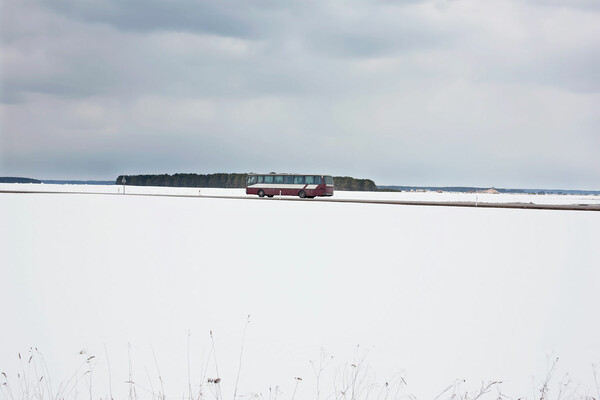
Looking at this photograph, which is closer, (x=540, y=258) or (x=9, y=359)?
(x=9, y=359)

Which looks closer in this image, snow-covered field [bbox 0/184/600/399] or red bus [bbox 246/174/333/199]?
snow-covered field [bbox 0/184/600/399]

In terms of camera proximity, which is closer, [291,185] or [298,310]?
[298,310]

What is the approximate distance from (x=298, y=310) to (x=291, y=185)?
166 feet

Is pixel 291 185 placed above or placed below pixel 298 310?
above

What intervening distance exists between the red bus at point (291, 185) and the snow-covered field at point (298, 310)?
37349mm

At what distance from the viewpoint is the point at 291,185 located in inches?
2382

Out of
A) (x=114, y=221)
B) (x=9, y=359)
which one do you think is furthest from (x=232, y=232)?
(x=9, y=359)

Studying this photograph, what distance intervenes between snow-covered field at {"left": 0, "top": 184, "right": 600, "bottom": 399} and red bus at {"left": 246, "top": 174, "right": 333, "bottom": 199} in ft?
123

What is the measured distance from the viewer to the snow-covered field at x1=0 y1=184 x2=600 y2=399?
7062 millimetres

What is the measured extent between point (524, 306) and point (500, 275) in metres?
3.62

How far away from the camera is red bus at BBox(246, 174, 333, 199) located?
5844 centimetres

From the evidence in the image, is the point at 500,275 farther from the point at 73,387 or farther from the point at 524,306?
the point at 73,387

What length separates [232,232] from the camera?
24.3 metres

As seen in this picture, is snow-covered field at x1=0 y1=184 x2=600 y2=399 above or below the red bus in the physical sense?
below
